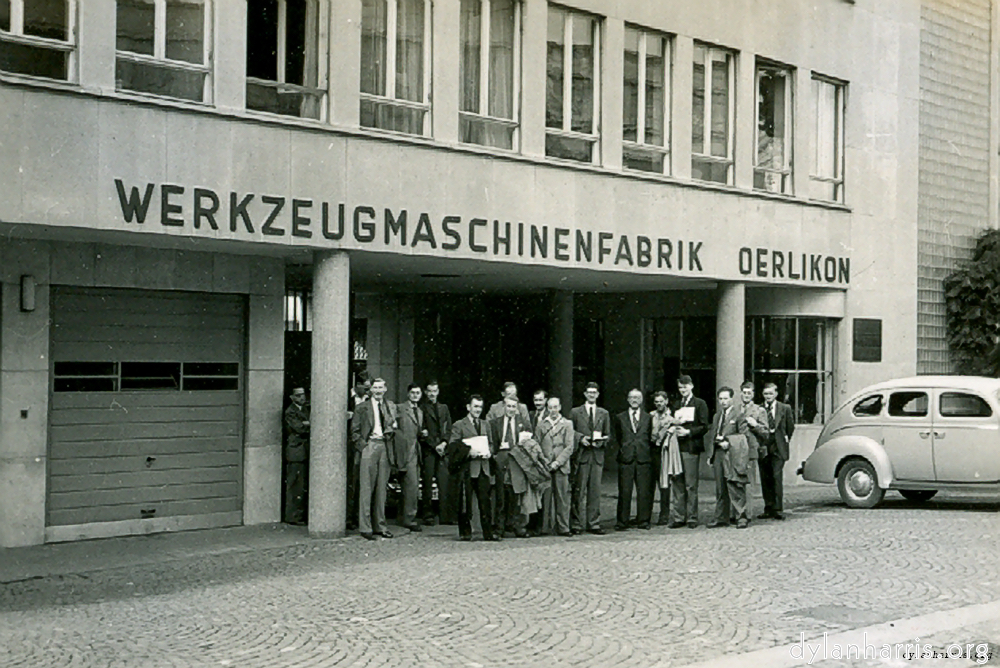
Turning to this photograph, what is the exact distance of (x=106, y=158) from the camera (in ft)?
42.8

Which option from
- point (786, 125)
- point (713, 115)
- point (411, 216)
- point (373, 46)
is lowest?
point (411, 216)

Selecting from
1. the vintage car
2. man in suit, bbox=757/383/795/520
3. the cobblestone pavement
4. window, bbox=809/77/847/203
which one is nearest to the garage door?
the cobblestone pavement

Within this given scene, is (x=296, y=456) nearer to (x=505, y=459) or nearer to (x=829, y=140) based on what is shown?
(x=505, y=459)

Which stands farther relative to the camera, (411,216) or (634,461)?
(634,461)

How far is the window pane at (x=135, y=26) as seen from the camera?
1373 centimetres

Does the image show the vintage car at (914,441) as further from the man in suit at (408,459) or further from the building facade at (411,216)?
the man in suit at (408,459)

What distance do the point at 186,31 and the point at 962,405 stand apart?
11.2 m

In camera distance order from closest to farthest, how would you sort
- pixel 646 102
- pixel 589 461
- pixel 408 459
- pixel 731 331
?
pixel 408 459 < pixel 589 461 < pixel 646 102 < pixel 731 331

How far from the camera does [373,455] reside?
15125 mm

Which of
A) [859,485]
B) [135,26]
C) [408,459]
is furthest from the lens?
[859,485]

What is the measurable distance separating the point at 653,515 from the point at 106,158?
8876 millimetres

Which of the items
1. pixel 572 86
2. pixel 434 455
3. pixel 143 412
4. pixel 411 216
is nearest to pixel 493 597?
pixel 434 455

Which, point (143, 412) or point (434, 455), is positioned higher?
point (143, 412)

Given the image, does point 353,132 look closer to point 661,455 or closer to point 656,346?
point 661,455
